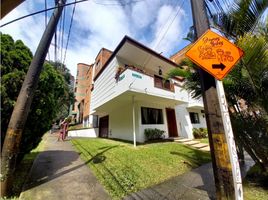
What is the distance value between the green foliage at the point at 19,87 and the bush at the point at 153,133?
22.5 feet

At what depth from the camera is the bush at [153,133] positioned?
10259 millimetres

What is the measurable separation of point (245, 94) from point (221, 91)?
2613mm

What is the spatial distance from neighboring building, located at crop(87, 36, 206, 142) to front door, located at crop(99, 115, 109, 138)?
0.11 meters

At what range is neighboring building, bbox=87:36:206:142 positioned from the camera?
8.85 m

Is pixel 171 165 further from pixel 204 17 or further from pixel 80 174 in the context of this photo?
pixel 204 17

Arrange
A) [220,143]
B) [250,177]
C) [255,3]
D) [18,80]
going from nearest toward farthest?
[220,143]
[255,3]
[18,80]
[250,177]

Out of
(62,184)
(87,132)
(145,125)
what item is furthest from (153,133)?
(87,132)

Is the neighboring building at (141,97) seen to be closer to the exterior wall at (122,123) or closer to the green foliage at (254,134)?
the exterior wall at (122,123)

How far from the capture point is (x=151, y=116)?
11.4 meters

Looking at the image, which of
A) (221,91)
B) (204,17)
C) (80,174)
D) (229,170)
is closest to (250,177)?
(229,170)

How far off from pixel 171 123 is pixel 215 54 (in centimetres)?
1146

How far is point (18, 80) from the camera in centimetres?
371

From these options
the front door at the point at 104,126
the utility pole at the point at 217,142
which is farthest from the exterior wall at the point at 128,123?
the utility pole at the point at 217,142

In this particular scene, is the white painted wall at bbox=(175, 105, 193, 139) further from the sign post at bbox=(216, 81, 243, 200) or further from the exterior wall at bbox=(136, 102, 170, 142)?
the sign post at bbox=(216, 81, 243, 200)
